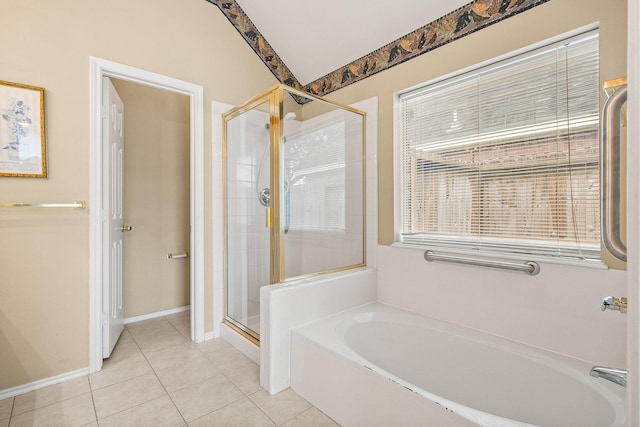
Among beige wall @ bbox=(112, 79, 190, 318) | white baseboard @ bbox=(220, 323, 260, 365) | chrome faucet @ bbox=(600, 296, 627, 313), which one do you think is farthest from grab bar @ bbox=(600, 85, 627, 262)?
beige wall @ bbox=(112, 79, 190, 318)

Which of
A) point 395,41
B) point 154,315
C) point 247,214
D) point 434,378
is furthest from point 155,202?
point 434,378

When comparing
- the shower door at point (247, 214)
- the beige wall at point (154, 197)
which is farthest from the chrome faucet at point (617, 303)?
the beige wall at point (154, 197)

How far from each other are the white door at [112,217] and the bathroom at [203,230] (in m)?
0.14

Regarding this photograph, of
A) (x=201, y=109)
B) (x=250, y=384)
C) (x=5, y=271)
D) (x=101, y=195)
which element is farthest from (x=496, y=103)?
(x=5, y=271)

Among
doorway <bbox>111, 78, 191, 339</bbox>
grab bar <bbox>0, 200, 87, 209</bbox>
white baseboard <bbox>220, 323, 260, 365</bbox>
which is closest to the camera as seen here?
grab bar <bbox>0, 200, 87, 209</bbox>

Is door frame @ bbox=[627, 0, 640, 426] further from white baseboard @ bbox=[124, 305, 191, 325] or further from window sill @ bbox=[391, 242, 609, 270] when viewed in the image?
white baseboard @ bbox=[124, 305, 191, 325]

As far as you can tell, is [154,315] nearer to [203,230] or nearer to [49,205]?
[203,230]

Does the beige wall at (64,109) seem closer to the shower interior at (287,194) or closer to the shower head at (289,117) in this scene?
the shower interior at (287,194)

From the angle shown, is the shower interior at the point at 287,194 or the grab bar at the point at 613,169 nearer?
the grab bar at the point at 613,169

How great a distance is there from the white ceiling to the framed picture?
5.54 ft

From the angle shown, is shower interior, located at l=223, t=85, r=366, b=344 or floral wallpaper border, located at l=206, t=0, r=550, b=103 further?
shower interior, located at l=223, t=85, r=366, b=344

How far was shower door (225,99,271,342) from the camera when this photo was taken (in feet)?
7.25

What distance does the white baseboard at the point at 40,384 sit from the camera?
5.90ft

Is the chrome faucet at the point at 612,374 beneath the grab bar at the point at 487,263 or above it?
beneath
